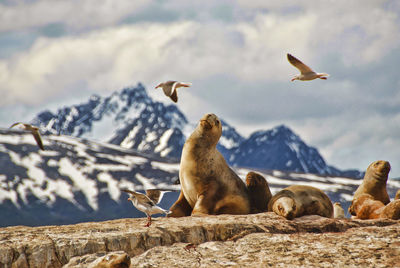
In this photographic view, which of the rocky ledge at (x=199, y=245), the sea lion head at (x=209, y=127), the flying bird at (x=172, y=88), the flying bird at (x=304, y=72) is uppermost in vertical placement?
the flying bird at (x=304, y=72)

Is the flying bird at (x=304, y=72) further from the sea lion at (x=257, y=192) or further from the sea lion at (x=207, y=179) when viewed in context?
the sea lion at (x=257, y=192)

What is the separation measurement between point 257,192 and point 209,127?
6.31ft

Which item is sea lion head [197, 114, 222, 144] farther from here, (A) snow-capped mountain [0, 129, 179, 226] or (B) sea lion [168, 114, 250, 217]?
(A) snow-capped mountain [0, 129, 179, 226]

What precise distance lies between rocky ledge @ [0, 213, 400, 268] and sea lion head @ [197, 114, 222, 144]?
10.9 feet

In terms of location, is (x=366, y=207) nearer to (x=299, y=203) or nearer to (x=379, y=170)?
(x=299, y=203)

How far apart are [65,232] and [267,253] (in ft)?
10.4

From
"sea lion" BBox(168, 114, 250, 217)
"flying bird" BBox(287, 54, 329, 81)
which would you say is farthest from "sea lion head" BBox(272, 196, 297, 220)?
"flying bird" BBox(287, 54, 329, 81)

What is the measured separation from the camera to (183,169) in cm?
1338

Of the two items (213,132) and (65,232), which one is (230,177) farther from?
(65,232)

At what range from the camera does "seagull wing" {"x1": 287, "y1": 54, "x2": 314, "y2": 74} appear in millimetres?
13906

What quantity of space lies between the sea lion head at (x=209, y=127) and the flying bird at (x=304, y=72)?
242 centimetres

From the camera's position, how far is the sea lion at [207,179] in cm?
1270

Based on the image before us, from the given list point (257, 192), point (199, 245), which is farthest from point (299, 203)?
point (199, 245)

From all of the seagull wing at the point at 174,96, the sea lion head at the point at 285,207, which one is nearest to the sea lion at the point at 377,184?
the sea lion head at the point at 285,207
